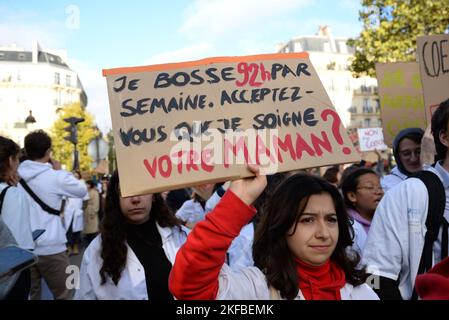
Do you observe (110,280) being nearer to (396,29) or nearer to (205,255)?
(205,255)

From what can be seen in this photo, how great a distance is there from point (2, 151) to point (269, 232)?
6.77 feet

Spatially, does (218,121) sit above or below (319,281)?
above

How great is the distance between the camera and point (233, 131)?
2002mm

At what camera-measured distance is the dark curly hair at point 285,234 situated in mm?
1925

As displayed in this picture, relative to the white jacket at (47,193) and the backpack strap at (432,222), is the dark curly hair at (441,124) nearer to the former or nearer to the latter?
the backpack strap at (432,222)

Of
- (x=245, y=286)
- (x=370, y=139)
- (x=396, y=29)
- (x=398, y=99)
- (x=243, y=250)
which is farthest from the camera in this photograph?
(x=396, y=29)

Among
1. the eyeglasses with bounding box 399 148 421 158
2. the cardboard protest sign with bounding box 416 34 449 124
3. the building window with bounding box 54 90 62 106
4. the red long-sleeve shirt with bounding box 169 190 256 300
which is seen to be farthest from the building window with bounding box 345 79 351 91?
the red long-sleeve shirt with bounding box 169 190 256 300

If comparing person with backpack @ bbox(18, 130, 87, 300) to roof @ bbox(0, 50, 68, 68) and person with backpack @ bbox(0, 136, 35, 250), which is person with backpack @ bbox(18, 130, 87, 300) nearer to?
person with backpack @ bbox(0, 136, 35, 250)

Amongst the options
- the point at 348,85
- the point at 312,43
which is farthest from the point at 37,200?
the point at 312,43

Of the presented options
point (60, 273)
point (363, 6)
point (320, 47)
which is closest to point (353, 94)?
point (320, 47)

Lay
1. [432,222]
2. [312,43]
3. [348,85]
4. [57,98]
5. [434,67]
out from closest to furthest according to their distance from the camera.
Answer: [432,222] < [434,67] < [57,98] < [348,85] < [312,43]

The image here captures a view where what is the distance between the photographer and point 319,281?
196cm

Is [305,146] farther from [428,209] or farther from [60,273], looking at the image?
[60,273]

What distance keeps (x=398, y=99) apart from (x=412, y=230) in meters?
2.09
